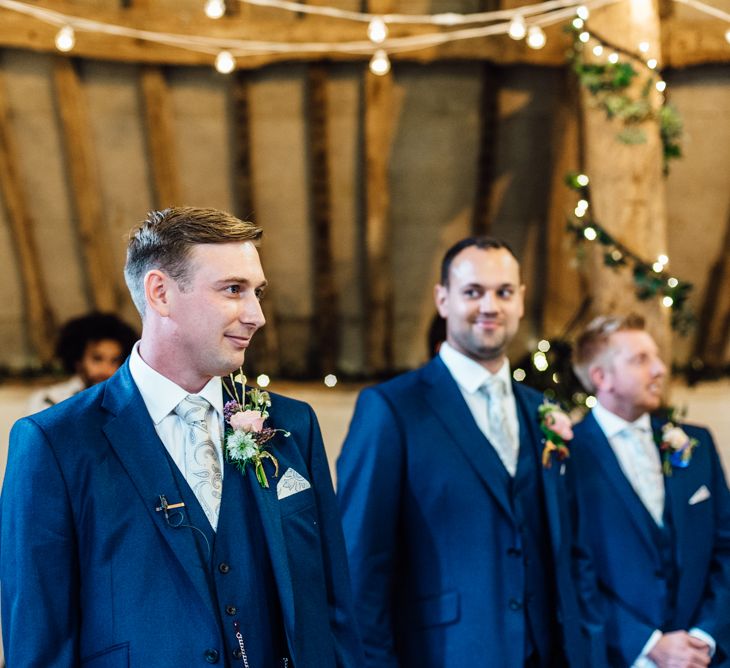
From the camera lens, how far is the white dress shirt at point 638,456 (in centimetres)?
309

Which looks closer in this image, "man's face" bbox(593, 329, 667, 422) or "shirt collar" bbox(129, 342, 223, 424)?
"shirt collar" bbox(129, 342, 223, 424)

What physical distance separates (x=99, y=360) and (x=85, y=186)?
7.02ft

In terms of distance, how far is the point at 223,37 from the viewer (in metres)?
5.13

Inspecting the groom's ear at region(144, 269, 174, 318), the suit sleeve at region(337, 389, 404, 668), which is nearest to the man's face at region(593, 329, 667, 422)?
the suit sleeve at region(337, 389, 404, 668)

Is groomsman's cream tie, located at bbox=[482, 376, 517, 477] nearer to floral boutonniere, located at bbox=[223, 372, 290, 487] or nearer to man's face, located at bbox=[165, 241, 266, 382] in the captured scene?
floral boutonniere, located at bbox=[223, 372, 290, 487]

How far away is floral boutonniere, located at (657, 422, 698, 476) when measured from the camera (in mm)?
3082

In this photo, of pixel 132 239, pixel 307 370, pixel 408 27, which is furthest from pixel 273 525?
pixel 307 370

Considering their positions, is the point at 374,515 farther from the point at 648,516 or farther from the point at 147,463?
the point at 648,516

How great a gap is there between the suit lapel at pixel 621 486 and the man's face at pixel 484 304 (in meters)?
0.63

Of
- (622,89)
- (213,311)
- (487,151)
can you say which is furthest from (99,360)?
(487,151)

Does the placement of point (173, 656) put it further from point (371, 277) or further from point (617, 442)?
point (371, 277)

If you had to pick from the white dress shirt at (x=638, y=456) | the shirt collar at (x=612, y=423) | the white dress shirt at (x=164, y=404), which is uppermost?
the white dress shirt at (x=164, y=404)

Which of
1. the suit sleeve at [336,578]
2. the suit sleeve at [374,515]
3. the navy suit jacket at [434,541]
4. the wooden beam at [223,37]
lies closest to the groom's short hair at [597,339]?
the navy suit jacket at [434,541]

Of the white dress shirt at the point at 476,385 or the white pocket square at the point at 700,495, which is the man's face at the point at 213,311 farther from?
the white pocket square at the point at 700,495
